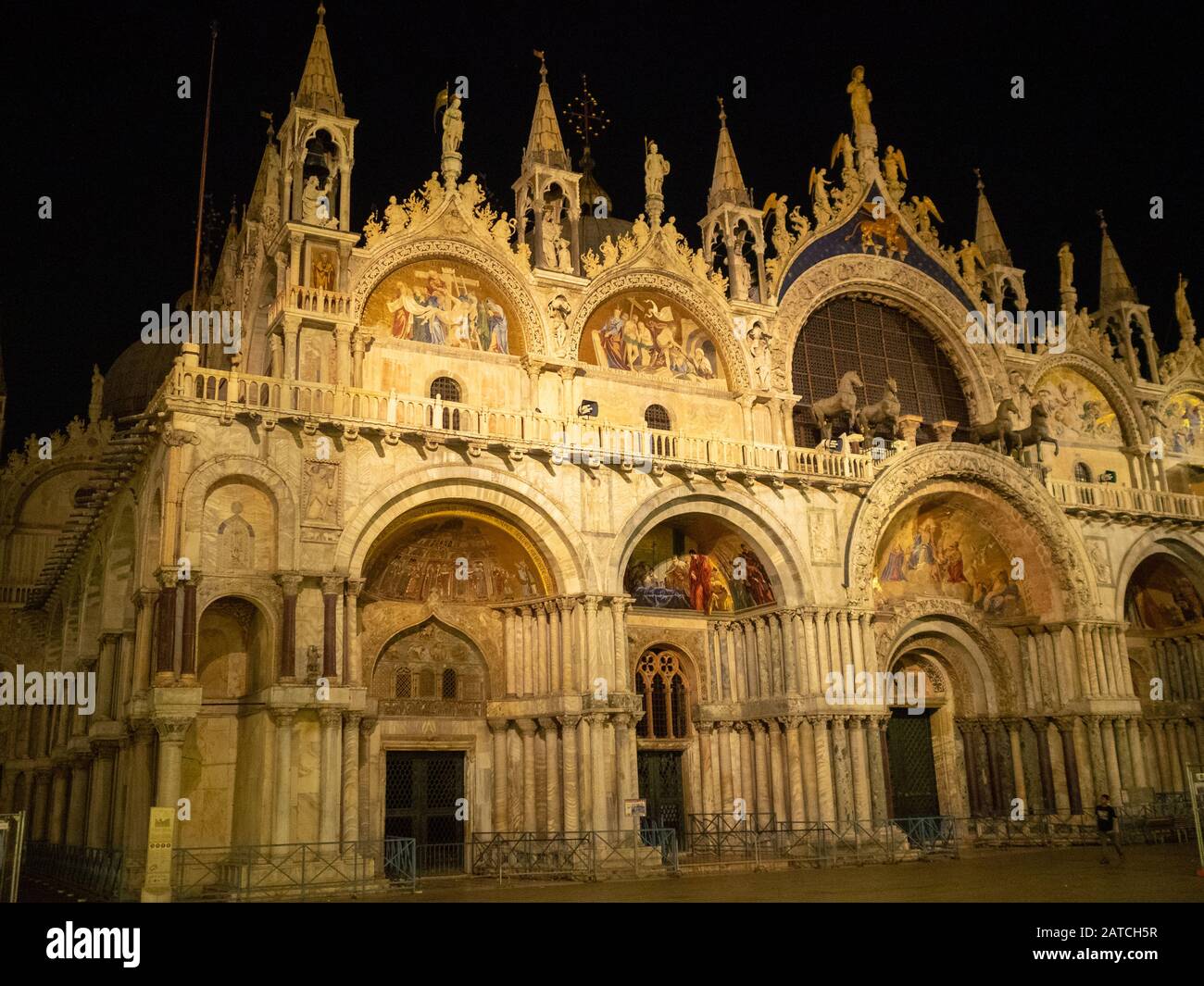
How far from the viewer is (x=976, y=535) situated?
32.9 meters

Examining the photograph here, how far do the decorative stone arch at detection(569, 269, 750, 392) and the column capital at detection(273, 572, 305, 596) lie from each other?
455 inches

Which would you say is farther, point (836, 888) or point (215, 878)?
point (215, 878)

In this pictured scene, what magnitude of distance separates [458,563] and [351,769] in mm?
6221

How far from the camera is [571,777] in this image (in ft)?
81.3

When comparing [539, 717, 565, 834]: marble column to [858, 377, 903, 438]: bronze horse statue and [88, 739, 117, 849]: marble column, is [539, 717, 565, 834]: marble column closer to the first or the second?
[88, 739, 117, 849]: marble column

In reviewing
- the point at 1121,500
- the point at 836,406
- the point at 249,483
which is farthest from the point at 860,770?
the point at 249,483

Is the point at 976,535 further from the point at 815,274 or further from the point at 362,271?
the point at 362,271

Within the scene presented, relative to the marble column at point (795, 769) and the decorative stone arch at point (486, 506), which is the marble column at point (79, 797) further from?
the marble column at point (795, 769)

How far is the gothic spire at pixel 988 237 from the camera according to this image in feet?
122

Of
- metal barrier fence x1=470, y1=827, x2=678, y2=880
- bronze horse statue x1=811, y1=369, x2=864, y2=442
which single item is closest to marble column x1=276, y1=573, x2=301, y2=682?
metal barrier fence x1=470, y1=827, x2=678, y2=880

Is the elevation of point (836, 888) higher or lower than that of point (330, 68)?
lower

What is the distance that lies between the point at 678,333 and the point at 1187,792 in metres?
19.7

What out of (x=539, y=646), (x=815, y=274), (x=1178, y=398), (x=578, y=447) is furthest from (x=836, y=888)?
(x=1178, y=398)

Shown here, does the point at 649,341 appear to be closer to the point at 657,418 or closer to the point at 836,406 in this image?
the point at 657,418
